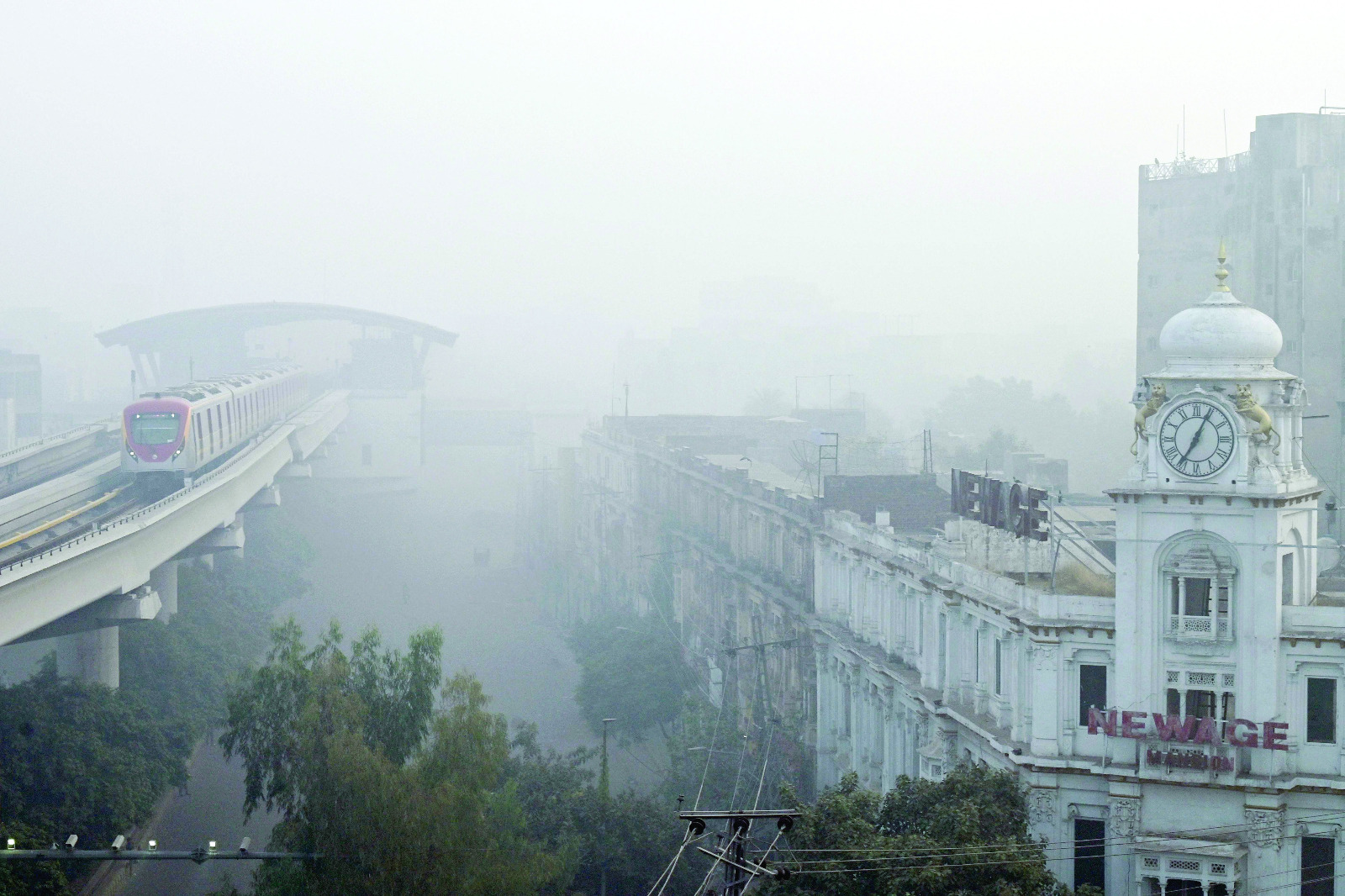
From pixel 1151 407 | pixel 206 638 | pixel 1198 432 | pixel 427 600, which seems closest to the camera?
pixel 1198 432

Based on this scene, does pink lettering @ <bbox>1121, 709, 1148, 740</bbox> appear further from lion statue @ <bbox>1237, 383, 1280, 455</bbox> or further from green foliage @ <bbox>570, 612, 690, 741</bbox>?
green foliage @ <bbox>570, 612, 690, 741</bbox>

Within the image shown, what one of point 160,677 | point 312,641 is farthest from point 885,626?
point 312,641

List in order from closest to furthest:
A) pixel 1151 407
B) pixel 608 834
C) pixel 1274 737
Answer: pixel 1274 737 < pixel 1151 407 < pixel 608 834

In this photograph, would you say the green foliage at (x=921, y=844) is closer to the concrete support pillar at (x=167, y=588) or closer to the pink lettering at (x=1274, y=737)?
the pink lettering at (x=1274, y=737)

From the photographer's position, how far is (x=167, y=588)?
68.4 m

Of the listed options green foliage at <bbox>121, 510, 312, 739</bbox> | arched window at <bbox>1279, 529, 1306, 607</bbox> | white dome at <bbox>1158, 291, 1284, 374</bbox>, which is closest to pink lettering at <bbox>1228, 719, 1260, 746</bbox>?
arched window at <bbox>1279, 529, 1306, 607</bbox>

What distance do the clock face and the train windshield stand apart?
47.3m

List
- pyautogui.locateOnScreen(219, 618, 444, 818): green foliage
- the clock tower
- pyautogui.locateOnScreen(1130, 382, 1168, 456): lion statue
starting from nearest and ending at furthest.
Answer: the clock tower → pyautogui.locateOnScreen(1130, 382, 1168, 456): lion statue → pyautogui.locateOnScreen(219, 618, 444, 818): green foliage

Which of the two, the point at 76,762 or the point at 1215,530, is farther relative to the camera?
the point at 76,762

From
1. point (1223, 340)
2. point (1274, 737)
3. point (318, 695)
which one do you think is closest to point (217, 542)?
point (318, 695)

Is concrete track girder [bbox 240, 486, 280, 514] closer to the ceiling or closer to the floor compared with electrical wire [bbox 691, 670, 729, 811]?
closer to the ceiling

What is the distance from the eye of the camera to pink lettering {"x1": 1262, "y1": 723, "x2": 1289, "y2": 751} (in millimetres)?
30953

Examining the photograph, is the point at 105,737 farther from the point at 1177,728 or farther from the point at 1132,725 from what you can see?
the point at 1177,728

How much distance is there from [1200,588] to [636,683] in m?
33.4
